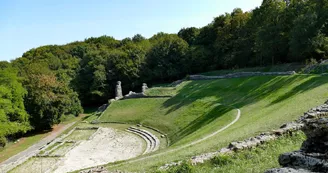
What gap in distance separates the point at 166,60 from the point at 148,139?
36.1 meters

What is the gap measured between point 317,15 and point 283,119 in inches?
1103

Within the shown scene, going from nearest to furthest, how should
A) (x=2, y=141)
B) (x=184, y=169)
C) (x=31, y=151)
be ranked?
1. (x=184, y=169)
2. (x=31, y=151)
3. (x=2, y=141)

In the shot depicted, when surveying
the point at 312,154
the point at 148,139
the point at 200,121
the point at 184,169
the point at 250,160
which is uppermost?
the point at 312,154

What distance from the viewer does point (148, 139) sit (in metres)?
33.4

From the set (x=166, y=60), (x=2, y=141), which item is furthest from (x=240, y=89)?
(x=166, y=60)

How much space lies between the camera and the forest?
38.9 metres

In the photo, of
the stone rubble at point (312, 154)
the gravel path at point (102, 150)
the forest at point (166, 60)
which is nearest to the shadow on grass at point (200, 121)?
the gravel path at point (102, 150)

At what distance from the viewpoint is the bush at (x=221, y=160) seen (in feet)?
35.9

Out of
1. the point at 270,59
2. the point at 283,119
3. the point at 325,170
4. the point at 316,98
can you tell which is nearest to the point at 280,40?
the point at 270,59

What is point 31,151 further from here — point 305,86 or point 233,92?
point 305,86

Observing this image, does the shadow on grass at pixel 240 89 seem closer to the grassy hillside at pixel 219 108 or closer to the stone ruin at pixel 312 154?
the grassy hillside at pixel 219 108

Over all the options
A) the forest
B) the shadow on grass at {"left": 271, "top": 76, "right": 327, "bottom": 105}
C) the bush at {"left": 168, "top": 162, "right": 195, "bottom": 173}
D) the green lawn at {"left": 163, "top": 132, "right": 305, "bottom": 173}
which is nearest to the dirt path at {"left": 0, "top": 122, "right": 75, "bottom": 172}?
the forest

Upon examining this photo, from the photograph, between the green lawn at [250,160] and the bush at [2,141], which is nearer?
the green lawn at [250,160]

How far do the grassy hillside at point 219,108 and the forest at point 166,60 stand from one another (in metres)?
8.85
